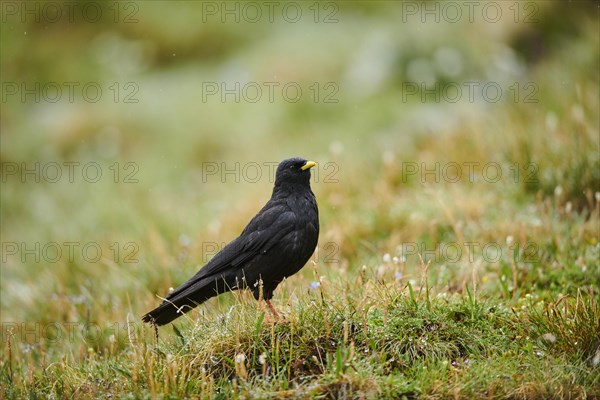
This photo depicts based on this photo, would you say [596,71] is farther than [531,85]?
No

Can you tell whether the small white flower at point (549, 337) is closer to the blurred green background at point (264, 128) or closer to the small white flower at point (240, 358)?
the blurred green background at point (264, 128)

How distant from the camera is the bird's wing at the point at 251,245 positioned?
3.99m

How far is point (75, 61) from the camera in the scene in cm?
1364

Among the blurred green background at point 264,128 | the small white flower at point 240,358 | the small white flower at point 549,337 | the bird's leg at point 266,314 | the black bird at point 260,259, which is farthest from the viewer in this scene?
the blurred green background at point 264,128

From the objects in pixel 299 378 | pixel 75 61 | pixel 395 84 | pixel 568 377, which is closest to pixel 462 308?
pixel 568 377

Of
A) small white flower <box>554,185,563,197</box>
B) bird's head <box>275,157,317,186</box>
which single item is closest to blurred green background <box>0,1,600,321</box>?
small white flower <box>554,185,563,197</box>

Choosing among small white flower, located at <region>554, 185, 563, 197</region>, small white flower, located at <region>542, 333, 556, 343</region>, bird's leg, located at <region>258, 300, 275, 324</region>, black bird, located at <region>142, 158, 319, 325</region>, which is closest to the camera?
small white flower, located at <region>542, 333, 556, 343</region>

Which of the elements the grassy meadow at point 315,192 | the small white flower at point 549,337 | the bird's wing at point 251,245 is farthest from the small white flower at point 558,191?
the bird's wing at point 251,245

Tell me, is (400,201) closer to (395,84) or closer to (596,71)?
(596,71)

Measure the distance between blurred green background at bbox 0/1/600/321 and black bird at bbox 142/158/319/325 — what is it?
2.00 ft

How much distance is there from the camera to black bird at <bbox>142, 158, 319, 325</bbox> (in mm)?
3938

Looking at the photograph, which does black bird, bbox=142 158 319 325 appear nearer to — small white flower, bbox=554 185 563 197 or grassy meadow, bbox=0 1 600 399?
grassy meadow, bbox=0 1 600 399

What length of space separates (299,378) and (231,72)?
30.7 feet

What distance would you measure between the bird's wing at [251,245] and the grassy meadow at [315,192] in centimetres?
25
